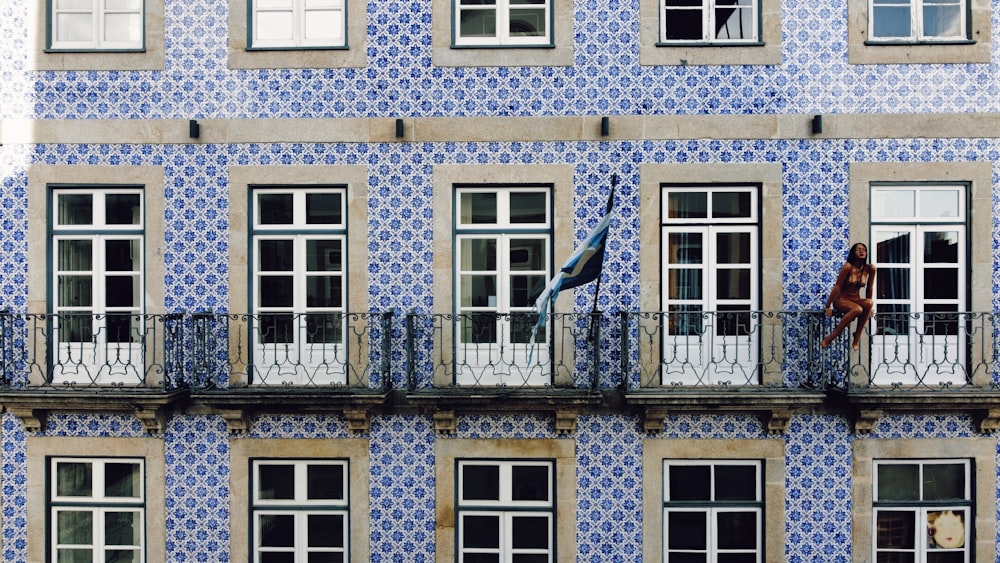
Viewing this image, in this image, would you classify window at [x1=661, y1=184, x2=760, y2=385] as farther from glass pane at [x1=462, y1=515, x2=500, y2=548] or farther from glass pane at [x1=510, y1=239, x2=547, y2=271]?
glass pane at [x1=462, y1=515, x2=500, y2=548]

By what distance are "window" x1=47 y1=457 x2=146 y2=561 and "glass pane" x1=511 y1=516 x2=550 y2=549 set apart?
4.00 meters

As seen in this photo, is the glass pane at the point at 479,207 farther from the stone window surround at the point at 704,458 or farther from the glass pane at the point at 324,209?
the stone window surround at the point at 704,458

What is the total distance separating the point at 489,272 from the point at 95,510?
4.95 meters

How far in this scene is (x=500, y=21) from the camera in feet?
25.7

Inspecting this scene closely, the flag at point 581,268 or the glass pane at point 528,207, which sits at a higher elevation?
the glass pane at point 528,207

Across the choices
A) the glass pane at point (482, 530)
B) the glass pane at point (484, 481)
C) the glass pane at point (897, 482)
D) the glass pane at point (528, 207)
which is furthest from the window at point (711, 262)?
the glass pane at point (482, 530)

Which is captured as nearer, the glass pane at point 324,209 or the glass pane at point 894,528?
the glass pane at point 894,528

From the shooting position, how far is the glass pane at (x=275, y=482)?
7848 millimetres

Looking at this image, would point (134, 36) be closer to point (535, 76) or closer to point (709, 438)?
point (535, 76)

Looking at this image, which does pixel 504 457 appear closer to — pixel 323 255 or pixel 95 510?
pixel 323 255

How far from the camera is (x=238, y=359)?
7.67m

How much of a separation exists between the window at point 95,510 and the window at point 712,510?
18.6 feet

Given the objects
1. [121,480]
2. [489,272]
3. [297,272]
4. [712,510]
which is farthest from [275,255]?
[712,510]

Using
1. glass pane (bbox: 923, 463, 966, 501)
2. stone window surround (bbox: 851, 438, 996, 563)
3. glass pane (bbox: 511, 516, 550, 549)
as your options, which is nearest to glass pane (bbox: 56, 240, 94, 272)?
glass pane (bbox: 511, 516, 550, 549)
